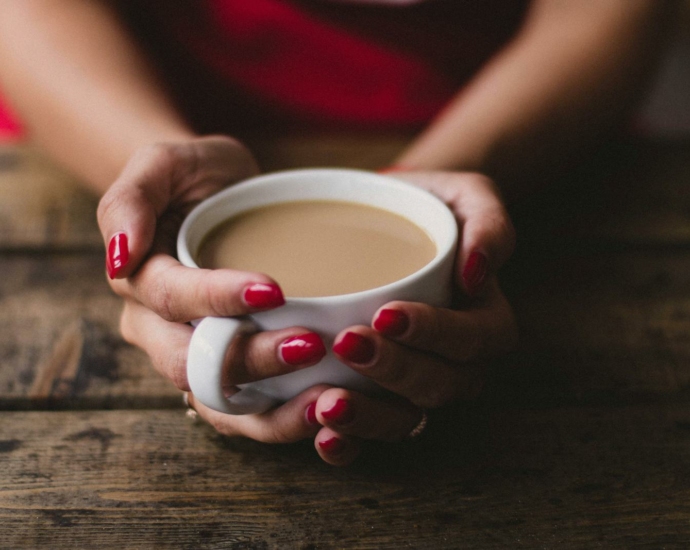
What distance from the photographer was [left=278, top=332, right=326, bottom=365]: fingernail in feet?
1.46

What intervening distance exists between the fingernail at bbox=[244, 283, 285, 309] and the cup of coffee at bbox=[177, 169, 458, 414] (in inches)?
0.5

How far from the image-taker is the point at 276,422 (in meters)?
0.51

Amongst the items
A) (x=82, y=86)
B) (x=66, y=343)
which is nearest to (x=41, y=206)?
(x=82, y=86)

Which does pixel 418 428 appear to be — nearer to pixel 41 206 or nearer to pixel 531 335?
pixel 531 335

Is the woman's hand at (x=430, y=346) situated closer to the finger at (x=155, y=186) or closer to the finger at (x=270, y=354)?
the finger at (x=270, y=354)

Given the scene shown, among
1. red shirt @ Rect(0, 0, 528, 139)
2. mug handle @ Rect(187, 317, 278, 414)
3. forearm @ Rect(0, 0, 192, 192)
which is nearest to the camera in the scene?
mug handle @ Rect(187, 317, 278, 414)

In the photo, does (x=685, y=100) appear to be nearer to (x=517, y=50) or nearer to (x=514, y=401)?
(x=517, y=50)

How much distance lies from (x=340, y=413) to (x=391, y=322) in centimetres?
8

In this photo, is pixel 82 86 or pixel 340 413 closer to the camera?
pixel 340 413

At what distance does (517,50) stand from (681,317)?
501 millimetres

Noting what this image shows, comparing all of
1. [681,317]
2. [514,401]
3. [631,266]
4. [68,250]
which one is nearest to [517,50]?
[631,266]

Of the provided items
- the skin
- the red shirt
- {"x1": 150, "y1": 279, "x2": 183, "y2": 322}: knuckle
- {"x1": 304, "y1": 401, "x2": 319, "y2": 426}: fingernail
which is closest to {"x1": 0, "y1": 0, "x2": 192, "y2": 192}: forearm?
the skin

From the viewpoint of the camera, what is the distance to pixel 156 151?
2.02 ft

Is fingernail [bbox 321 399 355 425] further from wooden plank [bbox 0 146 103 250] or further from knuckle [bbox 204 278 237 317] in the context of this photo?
wooden plank [bbox 0 146 103 250]
